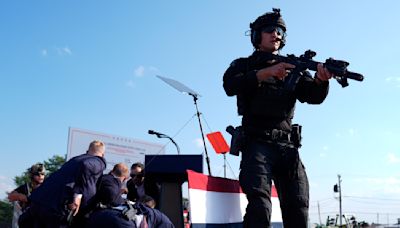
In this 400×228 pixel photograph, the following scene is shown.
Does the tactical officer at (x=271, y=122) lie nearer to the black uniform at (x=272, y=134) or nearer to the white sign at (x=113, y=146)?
the black uniform at (x=272, y=134)

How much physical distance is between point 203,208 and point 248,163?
21.4 inches

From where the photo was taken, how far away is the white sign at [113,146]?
426 inches

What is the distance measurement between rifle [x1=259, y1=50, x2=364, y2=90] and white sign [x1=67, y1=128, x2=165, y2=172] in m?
8.48

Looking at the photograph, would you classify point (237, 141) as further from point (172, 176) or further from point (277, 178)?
point (172, 176)

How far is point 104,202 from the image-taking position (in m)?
4.48

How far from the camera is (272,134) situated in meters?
3.04

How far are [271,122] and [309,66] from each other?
Result: 1.59 ft

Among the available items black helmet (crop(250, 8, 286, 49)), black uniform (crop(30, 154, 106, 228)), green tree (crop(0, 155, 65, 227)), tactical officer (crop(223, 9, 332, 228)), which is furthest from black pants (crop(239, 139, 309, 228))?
green tree (crop(0, 155, 65, 227))

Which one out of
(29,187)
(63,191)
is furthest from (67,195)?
(29,187)

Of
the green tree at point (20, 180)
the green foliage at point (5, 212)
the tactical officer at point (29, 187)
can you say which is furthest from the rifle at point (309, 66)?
the green foliage at point (5, 212)

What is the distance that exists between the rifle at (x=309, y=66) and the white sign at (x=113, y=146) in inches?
334

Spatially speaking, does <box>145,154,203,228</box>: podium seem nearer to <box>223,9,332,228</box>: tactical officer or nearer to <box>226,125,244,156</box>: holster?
<box>226,125,244,156</box>: holster

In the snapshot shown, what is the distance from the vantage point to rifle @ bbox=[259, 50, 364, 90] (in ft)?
9.05

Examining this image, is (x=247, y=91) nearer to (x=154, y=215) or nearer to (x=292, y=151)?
(x=292, y=151)
